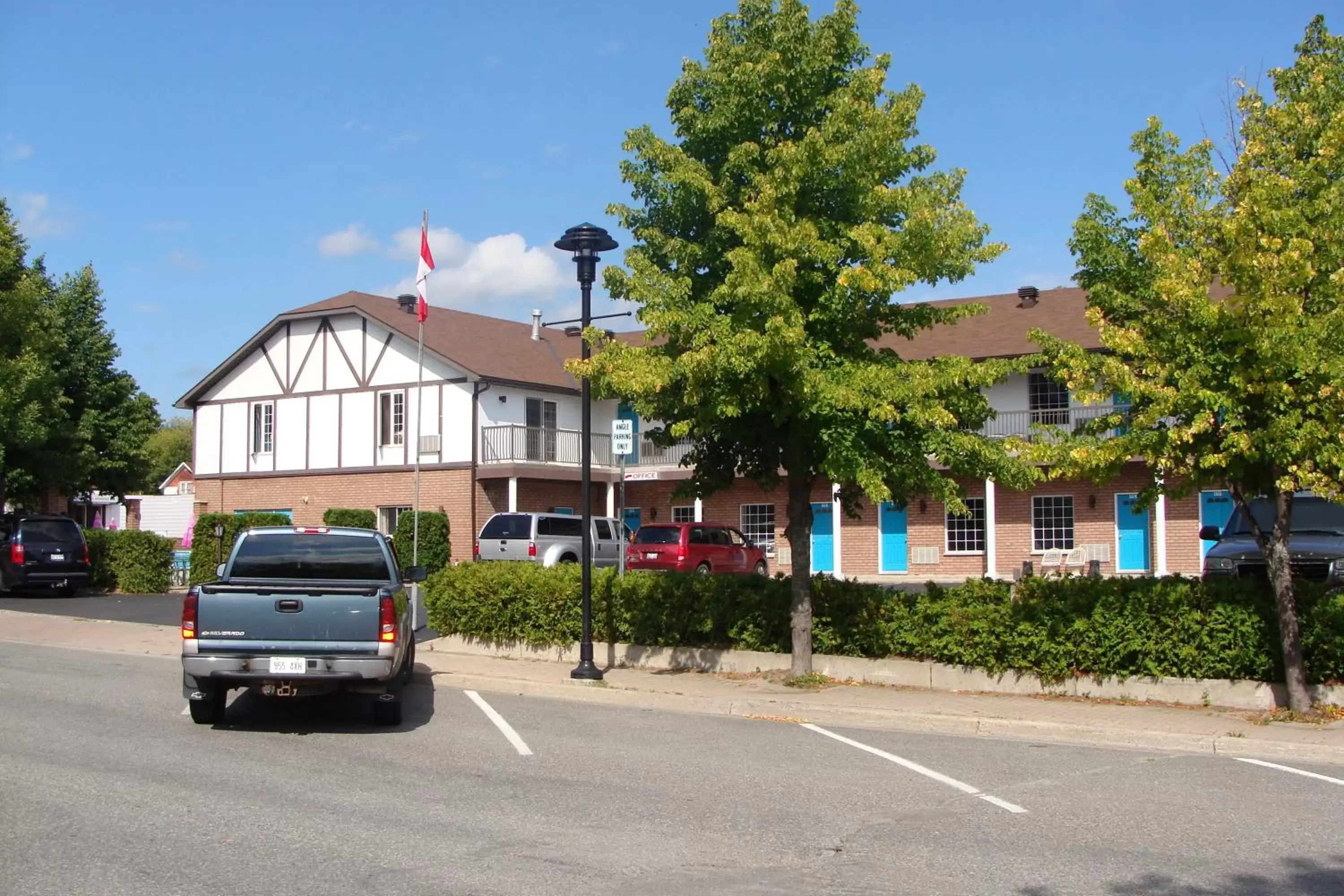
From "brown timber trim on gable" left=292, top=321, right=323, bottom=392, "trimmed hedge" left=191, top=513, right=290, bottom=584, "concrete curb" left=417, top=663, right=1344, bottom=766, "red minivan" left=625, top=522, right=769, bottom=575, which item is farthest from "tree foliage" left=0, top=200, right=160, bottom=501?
"concrete curb" left=417, top=663, right=1344, bottom=766

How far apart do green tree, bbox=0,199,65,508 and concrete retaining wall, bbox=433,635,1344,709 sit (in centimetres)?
1479

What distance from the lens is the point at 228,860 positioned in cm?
651

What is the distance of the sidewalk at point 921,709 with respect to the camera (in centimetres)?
1067

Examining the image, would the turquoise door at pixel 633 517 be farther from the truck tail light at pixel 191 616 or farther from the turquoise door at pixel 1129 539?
the truck tail light at pixel 191 616

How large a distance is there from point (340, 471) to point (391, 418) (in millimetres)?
2413

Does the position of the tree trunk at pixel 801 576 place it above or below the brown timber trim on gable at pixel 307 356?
below

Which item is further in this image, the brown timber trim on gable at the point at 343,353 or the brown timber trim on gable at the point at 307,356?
the brown timber trim on gable at the point at 307,356

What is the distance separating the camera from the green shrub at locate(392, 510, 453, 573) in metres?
32.0

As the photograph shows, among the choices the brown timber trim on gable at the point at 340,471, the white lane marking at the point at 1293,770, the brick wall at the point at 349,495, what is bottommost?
the white lane marking at the point at 1293,770

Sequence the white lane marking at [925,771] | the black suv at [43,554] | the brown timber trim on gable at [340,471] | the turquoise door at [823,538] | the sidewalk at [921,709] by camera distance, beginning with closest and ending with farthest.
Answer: the white lane marking at [925,771] → the sidewalk at [921,709] → the black suv at [43,554] → the turquoise door at [823,538] → the brown timber trim on gable at [340,471]

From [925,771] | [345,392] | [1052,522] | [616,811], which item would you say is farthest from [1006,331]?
[616,811]

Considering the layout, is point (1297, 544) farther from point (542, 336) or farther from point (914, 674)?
point (542, 336)

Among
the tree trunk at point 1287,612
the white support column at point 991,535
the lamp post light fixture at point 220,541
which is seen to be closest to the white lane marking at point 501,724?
the tree trunk at point 1287,612

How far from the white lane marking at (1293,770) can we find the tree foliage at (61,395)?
2506cm
